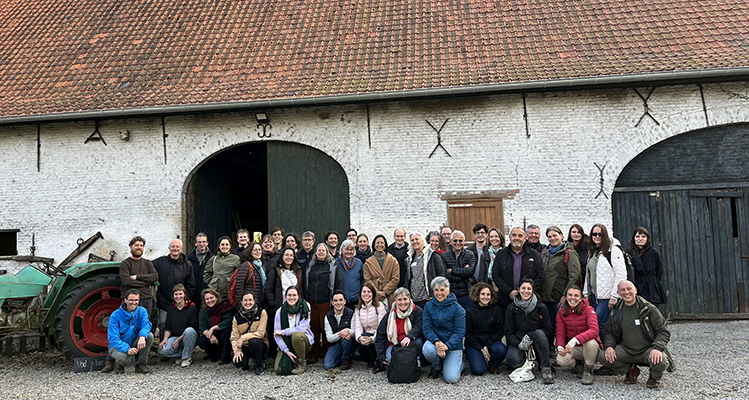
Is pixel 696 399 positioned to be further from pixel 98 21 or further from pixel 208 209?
pixel 98 21

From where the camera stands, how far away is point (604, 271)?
4.95m

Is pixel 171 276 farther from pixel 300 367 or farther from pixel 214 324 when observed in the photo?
pixel 300 367

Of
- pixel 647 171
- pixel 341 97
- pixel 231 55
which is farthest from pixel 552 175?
pixel 231 55

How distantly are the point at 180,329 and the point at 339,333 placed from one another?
166 cm

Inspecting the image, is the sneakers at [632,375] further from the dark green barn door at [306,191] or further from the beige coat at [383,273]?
the dark green barn door at [306,191]

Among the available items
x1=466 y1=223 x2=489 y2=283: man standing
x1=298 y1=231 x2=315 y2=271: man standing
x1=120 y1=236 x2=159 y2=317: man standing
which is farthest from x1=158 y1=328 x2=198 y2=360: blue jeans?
x1=466 y1=223 x2=489 y2=283: man standing

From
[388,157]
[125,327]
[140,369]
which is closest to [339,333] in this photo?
[140,369]

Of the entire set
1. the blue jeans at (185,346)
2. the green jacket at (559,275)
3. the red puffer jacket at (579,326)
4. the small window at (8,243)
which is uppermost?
the small window at (8,243)

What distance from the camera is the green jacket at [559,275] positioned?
5.11m

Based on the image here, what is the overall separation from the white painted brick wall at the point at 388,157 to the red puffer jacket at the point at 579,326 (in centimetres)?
316

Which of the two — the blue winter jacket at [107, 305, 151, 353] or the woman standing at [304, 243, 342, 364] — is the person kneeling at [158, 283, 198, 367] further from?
the woman standing at [304, 243, 342, 364]

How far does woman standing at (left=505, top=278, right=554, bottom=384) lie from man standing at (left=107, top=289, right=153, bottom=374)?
3317mm

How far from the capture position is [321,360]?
215 inches

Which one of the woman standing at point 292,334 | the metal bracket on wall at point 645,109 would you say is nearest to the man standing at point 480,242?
the woman standing at point 292,334
